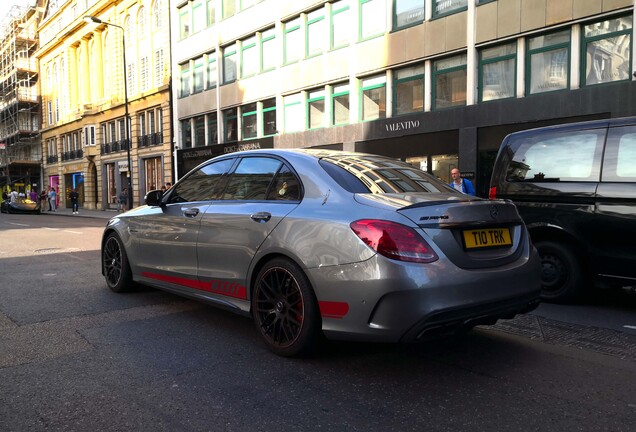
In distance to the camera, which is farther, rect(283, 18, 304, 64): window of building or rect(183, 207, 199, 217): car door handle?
rect(283, 18, 304, 64): window of building

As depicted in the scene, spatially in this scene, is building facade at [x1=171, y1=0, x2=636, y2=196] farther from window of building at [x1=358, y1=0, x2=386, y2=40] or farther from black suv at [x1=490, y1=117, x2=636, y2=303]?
black suv at [x1=490, y1=117, x2=636, y2=303]

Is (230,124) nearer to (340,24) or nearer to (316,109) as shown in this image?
(316,109)

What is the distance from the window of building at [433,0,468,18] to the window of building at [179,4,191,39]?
706 inches

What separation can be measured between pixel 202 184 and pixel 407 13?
1626 cm

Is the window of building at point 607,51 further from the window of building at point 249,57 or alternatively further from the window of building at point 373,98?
the window of building at point 249,57

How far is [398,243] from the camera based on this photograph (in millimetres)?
3045

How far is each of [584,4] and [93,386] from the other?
16.0 metres

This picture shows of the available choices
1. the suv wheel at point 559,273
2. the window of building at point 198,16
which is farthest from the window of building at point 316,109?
the suv wheel at point 559,273

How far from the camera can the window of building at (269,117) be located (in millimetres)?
24953

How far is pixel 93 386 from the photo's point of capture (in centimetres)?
318

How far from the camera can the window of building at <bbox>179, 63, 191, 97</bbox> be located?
3080 centimetres

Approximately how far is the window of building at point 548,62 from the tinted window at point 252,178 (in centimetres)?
1361

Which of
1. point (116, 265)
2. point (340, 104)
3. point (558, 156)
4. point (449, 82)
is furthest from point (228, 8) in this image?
point (558, 156)

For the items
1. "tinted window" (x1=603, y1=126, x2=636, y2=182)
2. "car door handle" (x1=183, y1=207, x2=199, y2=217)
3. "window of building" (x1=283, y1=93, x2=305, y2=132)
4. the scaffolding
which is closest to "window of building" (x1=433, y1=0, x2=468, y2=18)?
"window of building" (x1=283, y1=93, x2=305, y2=132)
